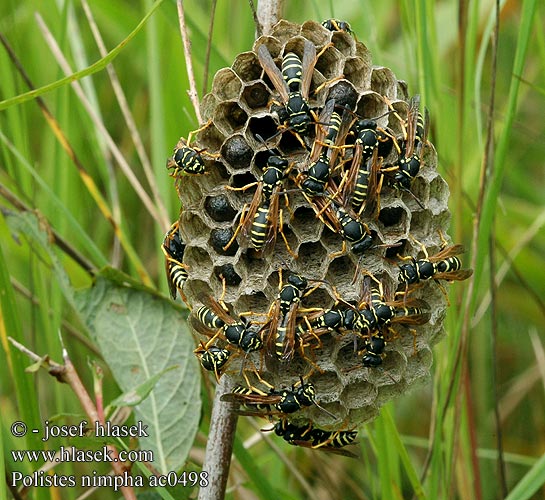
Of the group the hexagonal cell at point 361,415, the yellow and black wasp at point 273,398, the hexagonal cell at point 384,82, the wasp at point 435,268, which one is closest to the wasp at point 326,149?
the hexagonal cell at point 384,82

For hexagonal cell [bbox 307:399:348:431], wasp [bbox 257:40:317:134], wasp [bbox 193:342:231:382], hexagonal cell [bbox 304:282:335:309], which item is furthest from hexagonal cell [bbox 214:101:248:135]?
hexagonal cell [bbox 307:399:348:431]

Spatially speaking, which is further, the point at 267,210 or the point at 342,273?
the point at 342,273

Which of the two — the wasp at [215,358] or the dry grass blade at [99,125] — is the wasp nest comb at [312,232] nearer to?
the wasp at [215,358]

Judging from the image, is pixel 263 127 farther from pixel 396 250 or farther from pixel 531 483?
pixel 531 483

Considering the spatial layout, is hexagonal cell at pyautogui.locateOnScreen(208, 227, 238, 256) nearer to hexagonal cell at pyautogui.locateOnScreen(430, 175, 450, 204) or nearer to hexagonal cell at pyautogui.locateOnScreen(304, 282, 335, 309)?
hexagonal cell at pyautogui.locateOnScreen(304, 282, 335, 309)

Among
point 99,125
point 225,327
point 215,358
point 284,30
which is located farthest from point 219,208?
point 99,125

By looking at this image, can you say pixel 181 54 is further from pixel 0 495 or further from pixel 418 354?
pixel 0 495

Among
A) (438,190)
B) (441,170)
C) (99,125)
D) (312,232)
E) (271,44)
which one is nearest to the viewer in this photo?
(271,44)
